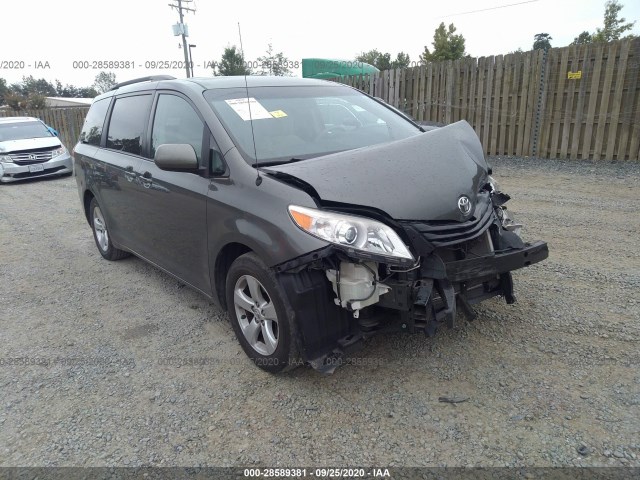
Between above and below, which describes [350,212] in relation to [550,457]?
→ above

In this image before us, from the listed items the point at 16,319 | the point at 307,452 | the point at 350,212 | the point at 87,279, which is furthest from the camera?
the point at 87,279

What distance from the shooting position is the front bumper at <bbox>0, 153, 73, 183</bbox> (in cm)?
1174

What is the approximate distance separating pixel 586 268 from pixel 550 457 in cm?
250

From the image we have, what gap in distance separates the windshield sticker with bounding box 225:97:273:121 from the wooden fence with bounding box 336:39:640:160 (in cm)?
779

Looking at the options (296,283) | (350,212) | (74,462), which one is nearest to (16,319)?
(74,462)

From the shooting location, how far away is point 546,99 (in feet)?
30.5

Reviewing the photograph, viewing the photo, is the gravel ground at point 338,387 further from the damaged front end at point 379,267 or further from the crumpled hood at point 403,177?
the crumpled hood at point 403,177

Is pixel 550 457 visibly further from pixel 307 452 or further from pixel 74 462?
pixel 74 462

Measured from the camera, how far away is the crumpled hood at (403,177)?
260 centimetres

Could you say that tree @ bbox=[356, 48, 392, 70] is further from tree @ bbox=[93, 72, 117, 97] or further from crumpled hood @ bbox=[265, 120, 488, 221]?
crumpled hood @ bbox=[265, 120, 488, 221]

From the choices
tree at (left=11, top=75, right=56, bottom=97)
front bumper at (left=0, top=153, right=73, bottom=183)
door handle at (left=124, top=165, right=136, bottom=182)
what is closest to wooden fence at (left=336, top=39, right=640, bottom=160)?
door handle at (left=124, top=165, right=136, bottom=182)

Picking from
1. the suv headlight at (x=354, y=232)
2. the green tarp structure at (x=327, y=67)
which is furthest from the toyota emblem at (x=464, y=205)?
the green tarp structure at (x=327, y=67)

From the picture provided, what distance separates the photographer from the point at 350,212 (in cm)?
256

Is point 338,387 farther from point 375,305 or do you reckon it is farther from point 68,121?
point 68,121
